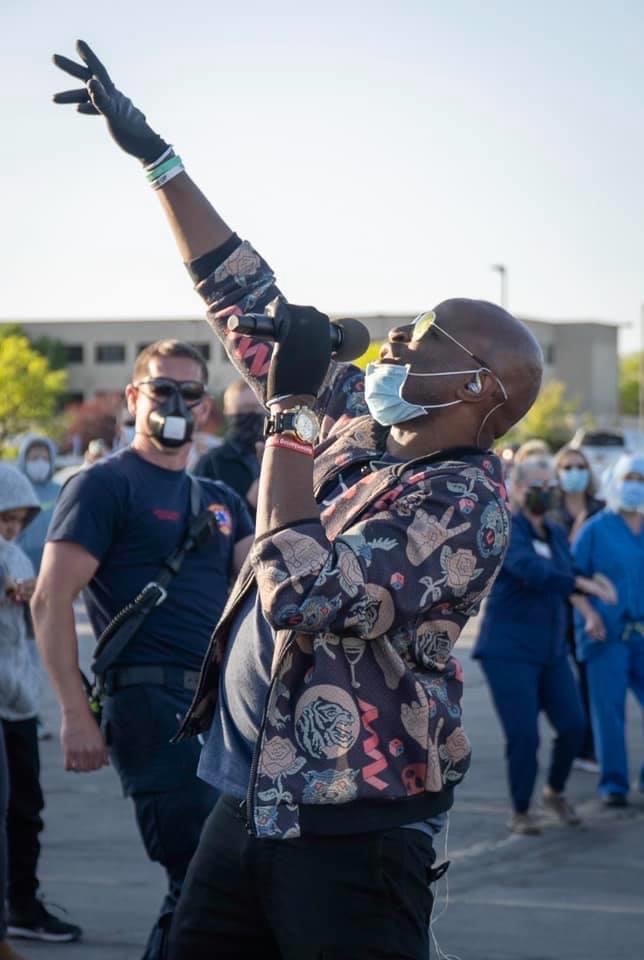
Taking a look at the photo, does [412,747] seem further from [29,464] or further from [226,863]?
[29,464]

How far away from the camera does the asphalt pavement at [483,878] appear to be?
232 inches

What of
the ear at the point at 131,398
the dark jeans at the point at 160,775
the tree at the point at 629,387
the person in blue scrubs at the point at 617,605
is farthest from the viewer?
the tree at the point at 629,387

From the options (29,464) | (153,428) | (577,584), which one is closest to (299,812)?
(153,428)

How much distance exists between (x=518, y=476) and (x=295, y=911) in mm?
5731

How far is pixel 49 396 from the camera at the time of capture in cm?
7219

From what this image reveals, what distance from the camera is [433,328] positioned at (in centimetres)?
314

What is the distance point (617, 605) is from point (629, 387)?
119956mm

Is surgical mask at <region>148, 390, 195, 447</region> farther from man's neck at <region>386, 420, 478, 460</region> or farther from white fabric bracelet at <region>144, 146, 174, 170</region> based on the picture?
man's neck at <region>386, 420, 478, 460</region>

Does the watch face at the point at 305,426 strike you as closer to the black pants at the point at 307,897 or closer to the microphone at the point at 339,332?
the microphone at the point at 339,332

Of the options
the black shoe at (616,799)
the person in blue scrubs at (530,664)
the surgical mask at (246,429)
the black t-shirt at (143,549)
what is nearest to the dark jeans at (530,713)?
the person in blue scrubs at (530,664)

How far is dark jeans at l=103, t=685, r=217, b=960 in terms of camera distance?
4723mm

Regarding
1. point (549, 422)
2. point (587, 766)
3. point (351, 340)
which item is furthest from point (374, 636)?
point (549, 422)

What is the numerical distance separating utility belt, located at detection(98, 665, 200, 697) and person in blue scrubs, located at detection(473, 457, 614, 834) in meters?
3.20

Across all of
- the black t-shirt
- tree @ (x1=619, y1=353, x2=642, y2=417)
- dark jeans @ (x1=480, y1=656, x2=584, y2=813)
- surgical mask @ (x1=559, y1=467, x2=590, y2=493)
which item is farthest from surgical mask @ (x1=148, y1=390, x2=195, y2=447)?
tree @ (x1=619, y1=353, x2=642, y2=417)
